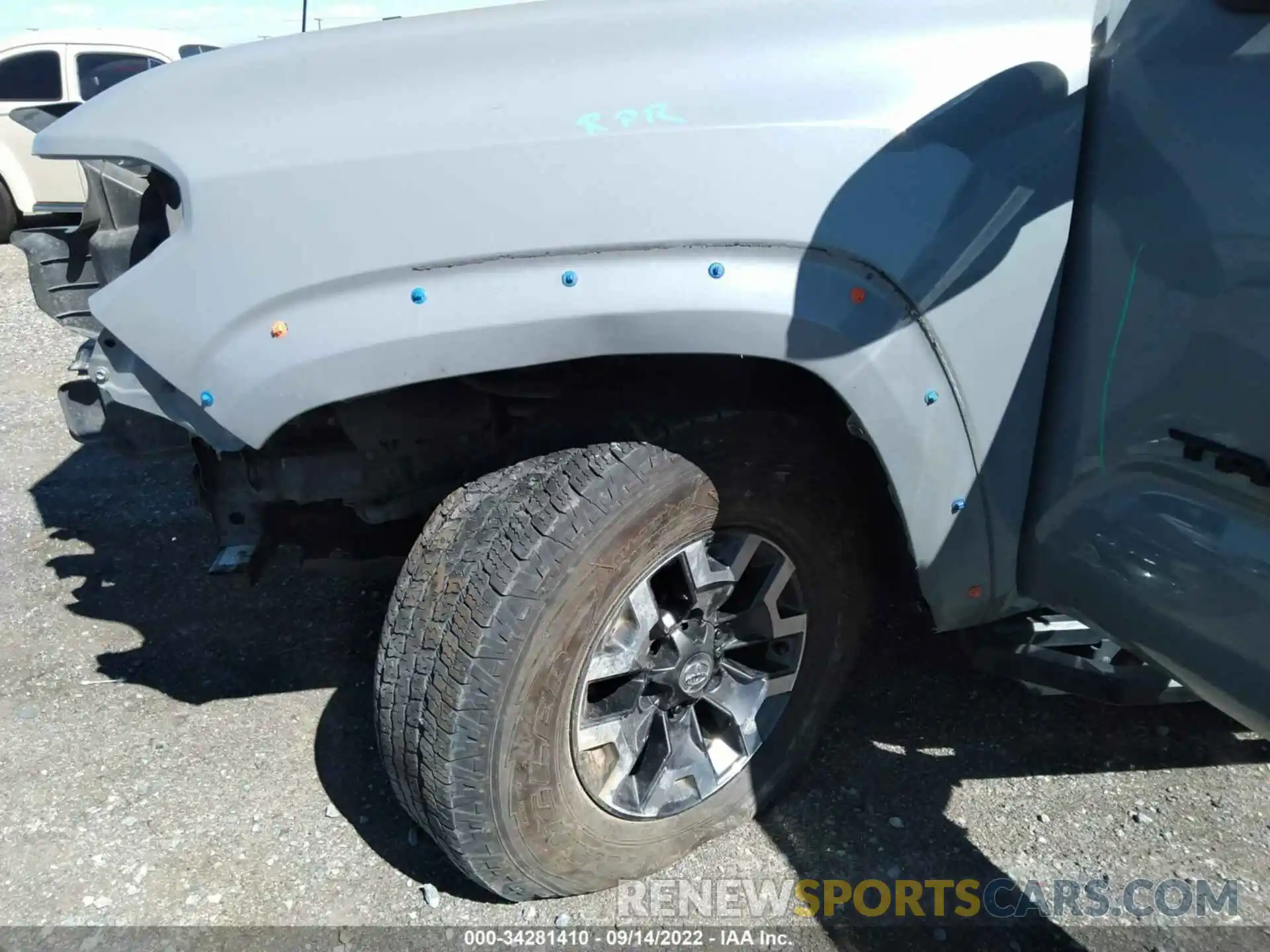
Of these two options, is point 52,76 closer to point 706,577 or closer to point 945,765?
point 706,577

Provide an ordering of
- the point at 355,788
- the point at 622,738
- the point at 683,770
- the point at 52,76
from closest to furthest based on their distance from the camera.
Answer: the point at 622,738
the point at 683,770
the point at 355,788
the point at 52,76

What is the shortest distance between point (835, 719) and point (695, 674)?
79cm

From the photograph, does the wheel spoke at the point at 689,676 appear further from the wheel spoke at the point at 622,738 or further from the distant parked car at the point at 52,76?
the distant parked car at the point at 52,76

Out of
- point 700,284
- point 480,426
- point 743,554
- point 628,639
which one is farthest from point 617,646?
point 700,284

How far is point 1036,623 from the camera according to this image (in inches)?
95.2

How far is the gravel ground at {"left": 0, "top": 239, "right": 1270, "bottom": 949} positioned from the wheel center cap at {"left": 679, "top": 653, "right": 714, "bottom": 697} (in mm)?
492

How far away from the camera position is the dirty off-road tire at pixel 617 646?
1.97 m

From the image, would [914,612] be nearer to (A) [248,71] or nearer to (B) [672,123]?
(B) [672,123]

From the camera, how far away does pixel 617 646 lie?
216 cm

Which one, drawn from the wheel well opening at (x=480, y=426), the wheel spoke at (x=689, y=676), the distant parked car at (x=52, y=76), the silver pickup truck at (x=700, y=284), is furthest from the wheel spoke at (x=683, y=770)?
the distant parked car at (x=52, y=76)

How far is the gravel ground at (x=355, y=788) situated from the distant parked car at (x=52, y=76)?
7219mm

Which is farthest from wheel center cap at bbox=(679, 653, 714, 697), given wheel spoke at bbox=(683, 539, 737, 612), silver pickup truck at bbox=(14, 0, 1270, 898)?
silver pickup truck at bbox=(14, 0, 1270, 898)

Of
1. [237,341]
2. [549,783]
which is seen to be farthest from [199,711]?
[237,341]

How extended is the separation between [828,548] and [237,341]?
1357mm
